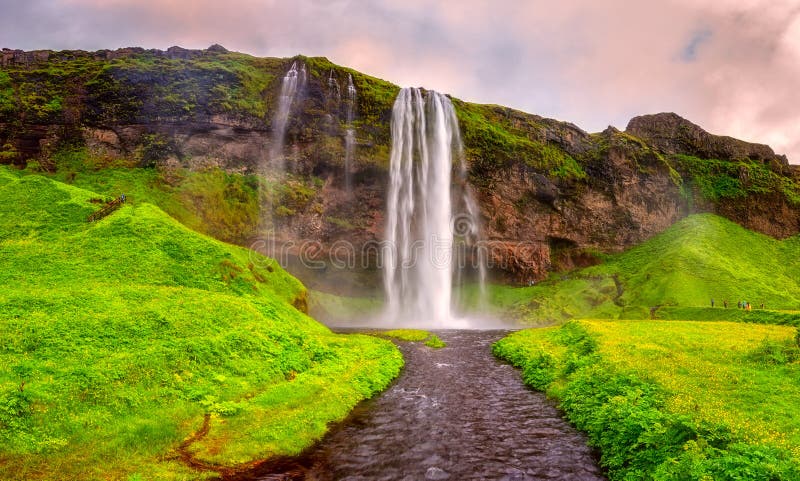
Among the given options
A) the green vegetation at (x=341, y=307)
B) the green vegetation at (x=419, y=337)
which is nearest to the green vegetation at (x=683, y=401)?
the green vegetation at (x=419, y=337)

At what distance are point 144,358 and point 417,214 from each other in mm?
59654

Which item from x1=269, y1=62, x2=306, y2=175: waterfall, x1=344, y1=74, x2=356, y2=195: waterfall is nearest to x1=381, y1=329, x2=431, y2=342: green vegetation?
x1=344, y1=74, x2=356, y2=195: waterfall

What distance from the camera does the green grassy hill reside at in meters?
66.0

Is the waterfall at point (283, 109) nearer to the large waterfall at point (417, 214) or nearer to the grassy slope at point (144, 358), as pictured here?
the large waterfall at point (417, 214)

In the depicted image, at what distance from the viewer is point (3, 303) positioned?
19.7 metres

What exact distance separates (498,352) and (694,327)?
14.9 m

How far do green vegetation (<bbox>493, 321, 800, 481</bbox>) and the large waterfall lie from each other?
46114mm

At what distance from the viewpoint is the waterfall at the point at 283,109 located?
72125 mm

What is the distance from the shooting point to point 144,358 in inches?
685

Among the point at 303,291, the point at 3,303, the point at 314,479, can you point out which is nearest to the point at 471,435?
the point at 314,479

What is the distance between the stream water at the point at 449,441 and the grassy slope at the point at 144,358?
1.33m

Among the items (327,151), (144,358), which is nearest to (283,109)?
(327,151)

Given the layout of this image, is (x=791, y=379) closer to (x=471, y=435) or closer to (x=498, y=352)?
(x=471, y=435)

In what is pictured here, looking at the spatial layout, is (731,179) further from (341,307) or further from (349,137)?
(341,307)
